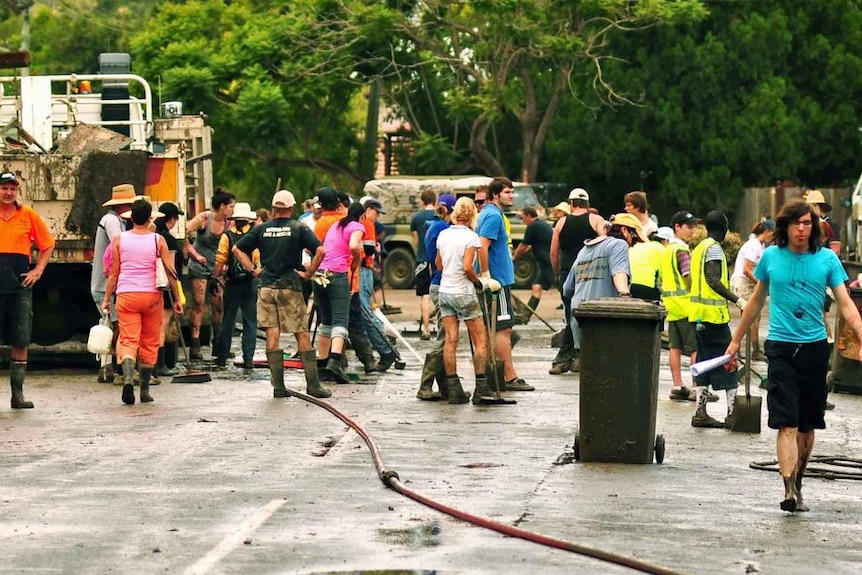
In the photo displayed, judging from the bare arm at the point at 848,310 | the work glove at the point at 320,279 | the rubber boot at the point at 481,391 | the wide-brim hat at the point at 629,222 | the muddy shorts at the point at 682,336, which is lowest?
the rubber boot at the point at 481,391

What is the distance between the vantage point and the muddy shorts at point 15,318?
14.2m

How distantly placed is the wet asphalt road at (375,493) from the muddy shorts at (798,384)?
20.0 inches

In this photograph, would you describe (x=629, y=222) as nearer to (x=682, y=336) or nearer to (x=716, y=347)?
(x=682, y=336)

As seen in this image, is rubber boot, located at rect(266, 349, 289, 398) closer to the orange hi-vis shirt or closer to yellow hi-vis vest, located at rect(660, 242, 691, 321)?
the orange hi-vis shirt

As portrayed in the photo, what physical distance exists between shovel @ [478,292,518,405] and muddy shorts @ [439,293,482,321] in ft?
1.02

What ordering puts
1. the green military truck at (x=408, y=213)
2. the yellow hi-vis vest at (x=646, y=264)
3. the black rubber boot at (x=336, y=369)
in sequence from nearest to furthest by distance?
the yellow hi-vis vest at (x=646, y=264) → the black rubber boot at (x=336, y=369) → the green military truck at (x=408, y=213)

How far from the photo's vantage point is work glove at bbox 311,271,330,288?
1597 cm

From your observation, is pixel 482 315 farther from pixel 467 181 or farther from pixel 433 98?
pixel 433 98

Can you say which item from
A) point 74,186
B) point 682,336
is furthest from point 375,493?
point 74,186

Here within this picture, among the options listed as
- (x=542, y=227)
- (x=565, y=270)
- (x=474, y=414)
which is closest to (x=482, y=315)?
(x=474, y=414)

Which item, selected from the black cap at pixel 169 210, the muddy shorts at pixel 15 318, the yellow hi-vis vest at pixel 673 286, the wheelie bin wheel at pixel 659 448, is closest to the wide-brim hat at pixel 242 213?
the black cap at pixel 169 210

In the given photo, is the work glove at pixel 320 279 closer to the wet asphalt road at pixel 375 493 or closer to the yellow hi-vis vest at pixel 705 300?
the wet asphalt road at pixel 375 493

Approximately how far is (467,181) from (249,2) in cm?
1194

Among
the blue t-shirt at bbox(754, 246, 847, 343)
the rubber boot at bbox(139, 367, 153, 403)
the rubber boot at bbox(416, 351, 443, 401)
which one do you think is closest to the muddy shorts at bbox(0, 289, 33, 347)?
the rubber boot at bbox(139, 367, 153, 403)
